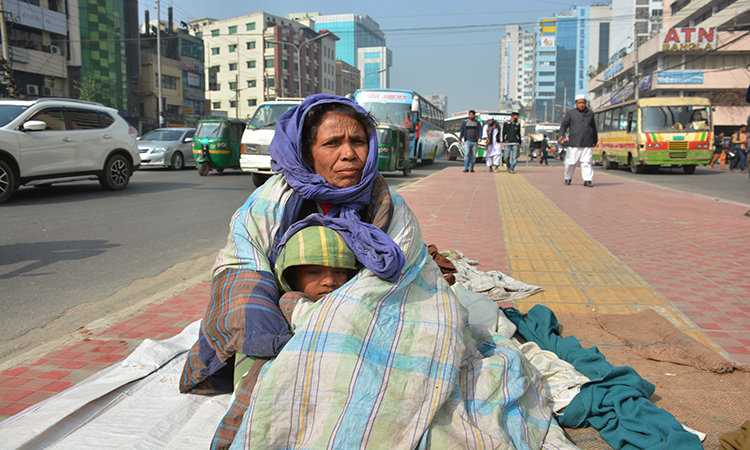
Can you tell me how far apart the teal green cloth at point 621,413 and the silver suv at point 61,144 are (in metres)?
9.71

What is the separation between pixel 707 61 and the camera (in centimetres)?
4934

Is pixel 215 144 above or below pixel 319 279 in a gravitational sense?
above

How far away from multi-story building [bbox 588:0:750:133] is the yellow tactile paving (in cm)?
4532

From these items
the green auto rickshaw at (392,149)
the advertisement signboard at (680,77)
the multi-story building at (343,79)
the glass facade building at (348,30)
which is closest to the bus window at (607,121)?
the green auto rickshaw at (392,149)

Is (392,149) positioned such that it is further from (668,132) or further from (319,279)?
(319,279)

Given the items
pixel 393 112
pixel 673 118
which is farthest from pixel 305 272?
pixel 673 118

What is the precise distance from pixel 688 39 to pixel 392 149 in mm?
45404

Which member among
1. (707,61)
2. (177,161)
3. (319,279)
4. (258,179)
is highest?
(707,61)

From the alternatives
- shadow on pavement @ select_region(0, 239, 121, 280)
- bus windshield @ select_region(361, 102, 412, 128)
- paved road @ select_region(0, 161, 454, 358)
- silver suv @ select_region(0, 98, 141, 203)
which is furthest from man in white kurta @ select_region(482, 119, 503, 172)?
shadow on pavement @ select_region(0, 239, 121, 280)

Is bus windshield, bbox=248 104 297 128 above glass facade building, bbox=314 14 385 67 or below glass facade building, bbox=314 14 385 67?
below

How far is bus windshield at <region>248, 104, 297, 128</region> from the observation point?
13227 millimetres

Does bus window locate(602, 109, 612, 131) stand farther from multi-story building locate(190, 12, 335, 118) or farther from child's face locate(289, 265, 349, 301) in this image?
multi-story building locate(190, 12, 335, 118)

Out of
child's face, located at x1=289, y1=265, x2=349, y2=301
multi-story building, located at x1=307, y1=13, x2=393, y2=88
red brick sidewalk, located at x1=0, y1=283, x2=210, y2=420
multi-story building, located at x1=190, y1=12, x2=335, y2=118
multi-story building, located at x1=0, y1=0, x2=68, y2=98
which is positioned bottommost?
red brick sidewalk, located at x1=0, y1=283, x2=210, y2=420

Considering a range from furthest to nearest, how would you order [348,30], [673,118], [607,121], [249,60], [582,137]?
[348,30] < [249,60] < [607,121] < [673,118] < [582,137]
